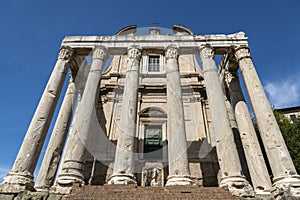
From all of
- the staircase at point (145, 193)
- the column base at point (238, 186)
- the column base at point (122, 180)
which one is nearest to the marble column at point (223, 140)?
the column base at point (238, 186)

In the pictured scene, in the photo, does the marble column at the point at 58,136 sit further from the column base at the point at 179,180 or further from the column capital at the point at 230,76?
the column capital at the point at 230,76

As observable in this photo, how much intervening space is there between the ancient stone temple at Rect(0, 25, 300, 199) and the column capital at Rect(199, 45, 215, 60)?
6 centimetres

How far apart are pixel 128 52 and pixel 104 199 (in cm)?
889

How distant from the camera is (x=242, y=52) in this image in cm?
1402

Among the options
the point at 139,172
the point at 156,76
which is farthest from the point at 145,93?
the point at 139,172

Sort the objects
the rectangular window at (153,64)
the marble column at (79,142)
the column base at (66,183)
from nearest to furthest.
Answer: the column base at (66,183) < the marble column at (79,142) < the rectangular window at (153,64)

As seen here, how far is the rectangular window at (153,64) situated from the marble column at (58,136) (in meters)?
5.98

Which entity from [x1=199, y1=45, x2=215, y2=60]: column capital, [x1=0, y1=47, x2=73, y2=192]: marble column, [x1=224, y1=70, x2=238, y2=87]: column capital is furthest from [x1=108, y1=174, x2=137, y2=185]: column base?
[x1=224, y1=70, x2=238, y2=87]: column capital

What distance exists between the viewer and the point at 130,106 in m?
12.2

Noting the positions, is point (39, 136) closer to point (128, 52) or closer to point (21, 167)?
point (21, 167)

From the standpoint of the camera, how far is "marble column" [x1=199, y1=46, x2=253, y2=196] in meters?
9.41

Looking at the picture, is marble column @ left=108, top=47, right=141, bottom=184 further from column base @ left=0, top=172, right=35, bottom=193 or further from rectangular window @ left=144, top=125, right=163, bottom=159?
rectangular window @ left=144, top=125, right=163, bottom=159

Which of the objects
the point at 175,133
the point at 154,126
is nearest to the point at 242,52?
the point at 175,133

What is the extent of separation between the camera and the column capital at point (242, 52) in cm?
1387
